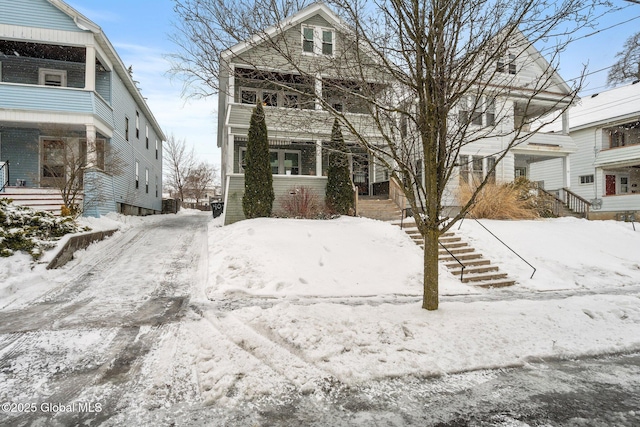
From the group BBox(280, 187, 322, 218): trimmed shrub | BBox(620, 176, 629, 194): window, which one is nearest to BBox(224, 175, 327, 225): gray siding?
BBox(280, 187, 322, 218): trimmed shrub

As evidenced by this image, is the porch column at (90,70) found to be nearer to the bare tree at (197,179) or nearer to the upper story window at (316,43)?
the upper story window at (316,43)

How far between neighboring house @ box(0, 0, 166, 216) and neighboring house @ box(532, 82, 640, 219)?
2265 centimetres

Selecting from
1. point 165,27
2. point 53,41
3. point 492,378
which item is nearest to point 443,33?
point 492,378

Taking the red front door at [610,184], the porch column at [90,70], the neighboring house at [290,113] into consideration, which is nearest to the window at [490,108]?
the neighboring house at [290,113]

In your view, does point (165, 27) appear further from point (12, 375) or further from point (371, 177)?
point (371, 177)

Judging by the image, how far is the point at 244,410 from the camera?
251 cm

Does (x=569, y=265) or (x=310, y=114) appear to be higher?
(x=310, y=114)

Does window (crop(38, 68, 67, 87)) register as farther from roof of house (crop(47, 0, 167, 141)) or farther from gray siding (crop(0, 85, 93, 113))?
gray siding (crop(0, 85, 93, 113))

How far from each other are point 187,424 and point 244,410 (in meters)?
0.40

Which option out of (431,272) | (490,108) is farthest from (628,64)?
(431,272)

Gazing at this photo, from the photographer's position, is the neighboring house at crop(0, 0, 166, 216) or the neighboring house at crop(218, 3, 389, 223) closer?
the neighboring house at crop(218, 3, 389, 223)

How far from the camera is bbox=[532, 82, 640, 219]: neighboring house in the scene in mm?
19000

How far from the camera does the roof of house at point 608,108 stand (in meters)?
19.2

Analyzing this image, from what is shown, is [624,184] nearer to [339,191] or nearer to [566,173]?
[566,173]
